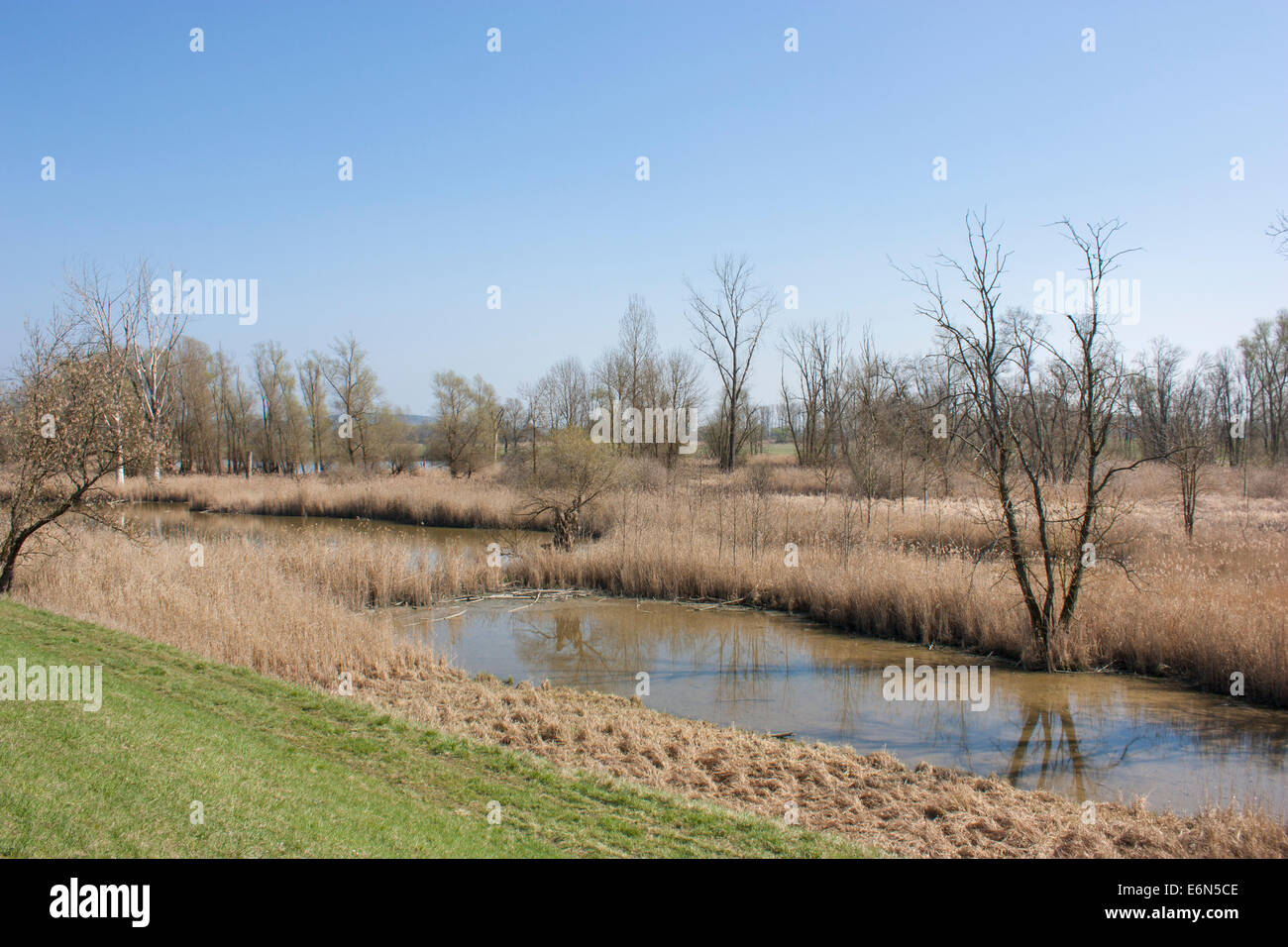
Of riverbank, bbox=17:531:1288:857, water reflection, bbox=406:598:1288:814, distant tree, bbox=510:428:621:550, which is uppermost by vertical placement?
distant tree, bbox=510:428:621:550

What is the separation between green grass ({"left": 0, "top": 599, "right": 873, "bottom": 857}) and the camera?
4.31 meters

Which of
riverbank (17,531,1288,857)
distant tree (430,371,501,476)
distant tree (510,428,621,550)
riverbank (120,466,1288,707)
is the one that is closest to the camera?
riverbank (17,531,1288,857)

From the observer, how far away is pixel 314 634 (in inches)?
447

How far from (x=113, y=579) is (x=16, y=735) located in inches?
396

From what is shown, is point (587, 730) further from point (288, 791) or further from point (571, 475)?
point (571, 475)

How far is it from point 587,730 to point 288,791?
12.7ft

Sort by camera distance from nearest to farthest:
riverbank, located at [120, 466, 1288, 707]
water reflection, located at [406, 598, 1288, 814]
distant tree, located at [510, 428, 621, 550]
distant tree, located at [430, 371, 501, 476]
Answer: water reflection, located at [406, 598, 1288, 814] → riverbank, located at [120, 466, 1288, 707] → distant tree, located at [510, 428, 621, 550] → distant tree, located at [430, 371, 501, 476]

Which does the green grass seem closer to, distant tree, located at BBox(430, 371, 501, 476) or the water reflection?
the water reflection

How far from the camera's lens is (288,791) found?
5.34m

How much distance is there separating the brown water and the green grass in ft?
12.4

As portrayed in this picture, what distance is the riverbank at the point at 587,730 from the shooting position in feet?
19.7

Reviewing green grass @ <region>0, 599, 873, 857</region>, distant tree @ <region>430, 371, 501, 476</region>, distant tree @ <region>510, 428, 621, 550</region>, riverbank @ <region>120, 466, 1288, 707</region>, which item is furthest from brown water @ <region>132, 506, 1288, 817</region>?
distant tree @ <region>430, 371, 501, 476</region>
